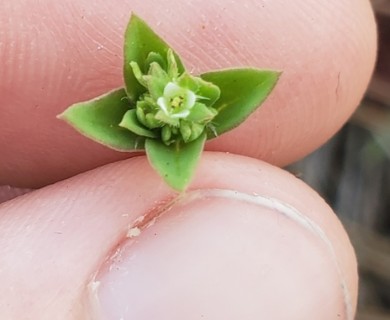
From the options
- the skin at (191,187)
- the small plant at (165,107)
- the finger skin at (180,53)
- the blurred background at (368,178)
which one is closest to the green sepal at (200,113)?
the small plant at (165,107)

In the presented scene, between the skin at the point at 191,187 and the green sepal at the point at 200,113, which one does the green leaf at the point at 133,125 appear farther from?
the skin at the point at 191,187

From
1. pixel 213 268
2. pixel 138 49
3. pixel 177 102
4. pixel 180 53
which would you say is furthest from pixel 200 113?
pixel 180 53

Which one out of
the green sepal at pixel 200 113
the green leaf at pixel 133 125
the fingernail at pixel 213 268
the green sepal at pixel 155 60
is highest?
the green sepal at pixel 155 60

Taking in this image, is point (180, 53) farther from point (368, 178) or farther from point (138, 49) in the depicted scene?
point (368, 178)

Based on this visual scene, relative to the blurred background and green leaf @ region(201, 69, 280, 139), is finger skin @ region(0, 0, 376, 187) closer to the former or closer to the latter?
green leaf @ region(201, 69, 280, 139)

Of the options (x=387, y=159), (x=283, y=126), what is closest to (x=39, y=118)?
(x=283, y=126)

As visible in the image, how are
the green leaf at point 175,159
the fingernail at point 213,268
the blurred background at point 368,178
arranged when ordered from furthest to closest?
the blurred background at point 368,178 < the fingernail at point 213,268 < the green leaf at point 175,159

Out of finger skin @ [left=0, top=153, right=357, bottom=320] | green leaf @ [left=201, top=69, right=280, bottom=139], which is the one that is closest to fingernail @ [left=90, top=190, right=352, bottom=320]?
finger skin @ [left=0, top=153, right=357, bottom=320]
